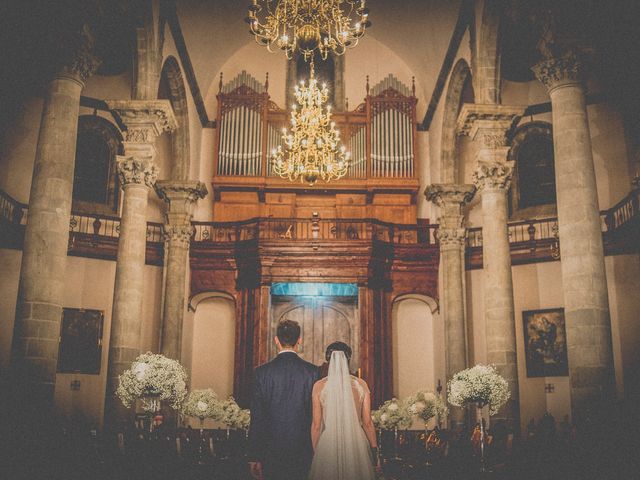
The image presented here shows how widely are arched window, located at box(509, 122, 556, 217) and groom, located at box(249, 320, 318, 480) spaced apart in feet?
49.3

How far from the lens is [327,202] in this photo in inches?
829

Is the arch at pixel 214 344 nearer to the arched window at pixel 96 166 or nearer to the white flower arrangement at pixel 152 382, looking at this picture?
the arched window at pixel 96 166

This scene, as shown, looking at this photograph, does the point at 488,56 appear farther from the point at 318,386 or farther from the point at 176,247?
the point at 318,386

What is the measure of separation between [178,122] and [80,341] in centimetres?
655

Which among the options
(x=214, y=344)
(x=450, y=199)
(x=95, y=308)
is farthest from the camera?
(x=214, y=344)

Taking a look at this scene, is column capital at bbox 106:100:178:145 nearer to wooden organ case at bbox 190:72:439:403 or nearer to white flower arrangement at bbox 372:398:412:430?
wooden organ case at bbox 190:72:439:403

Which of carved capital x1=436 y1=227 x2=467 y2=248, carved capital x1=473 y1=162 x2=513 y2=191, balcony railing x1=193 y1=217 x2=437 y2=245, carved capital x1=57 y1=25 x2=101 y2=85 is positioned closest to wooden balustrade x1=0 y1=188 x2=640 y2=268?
balcony railing x1=193 y1=217 x2=437 y2=245

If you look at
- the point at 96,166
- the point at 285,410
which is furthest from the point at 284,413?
the point at 96,166

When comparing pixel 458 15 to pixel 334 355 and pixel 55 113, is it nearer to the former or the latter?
pixel 55 113

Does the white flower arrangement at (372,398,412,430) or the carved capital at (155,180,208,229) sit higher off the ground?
the carved capital at (155,180,208,229)

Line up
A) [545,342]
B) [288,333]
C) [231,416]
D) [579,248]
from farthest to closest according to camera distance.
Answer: [545,342] < [231,416] < [579,248] < [288,333]

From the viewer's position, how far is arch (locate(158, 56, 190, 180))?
18.3 m

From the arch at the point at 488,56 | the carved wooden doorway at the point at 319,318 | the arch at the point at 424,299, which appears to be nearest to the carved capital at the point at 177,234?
the carved wooden doorway at the point at 319,318

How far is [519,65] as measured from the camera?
742 inches
